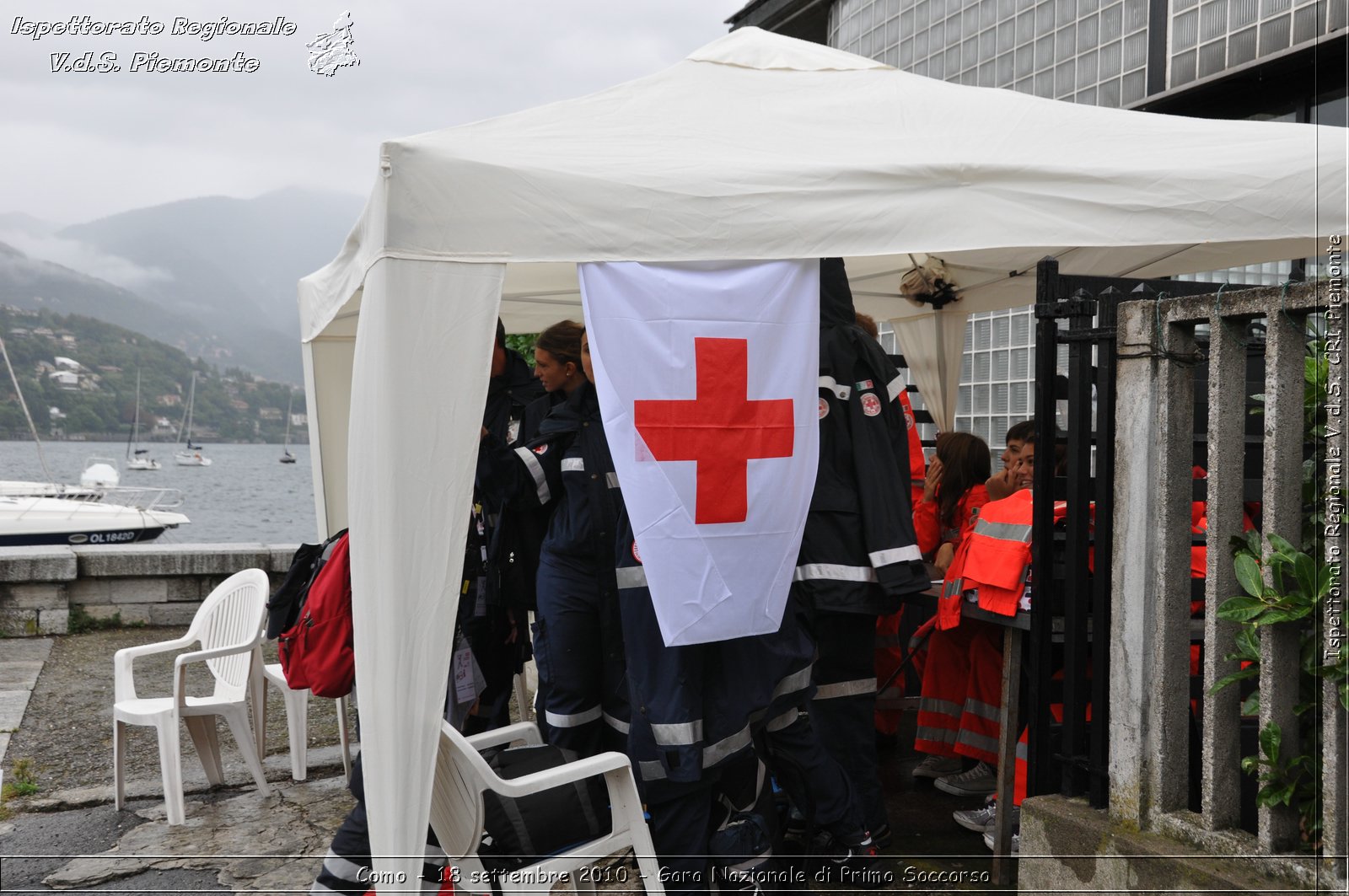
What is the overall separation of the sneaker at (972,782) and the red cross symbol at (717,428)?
1850 millimetres

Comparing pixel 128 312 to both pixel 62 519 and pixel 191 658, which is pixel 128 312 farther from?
pixel 191 658

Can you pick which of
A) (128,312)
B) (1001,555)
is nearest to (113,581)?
(1001,555)

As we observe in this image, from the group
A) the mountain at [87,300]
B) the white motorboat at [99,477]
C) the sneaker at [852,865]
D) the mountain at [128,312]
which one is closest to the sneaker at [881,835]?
the sneaker at [852,865]

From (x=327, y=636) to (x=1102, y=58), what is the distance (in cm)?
553

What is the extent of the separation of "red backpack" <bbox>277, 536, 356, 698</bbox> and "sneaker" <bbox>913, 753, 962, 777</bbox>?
234 centimetres

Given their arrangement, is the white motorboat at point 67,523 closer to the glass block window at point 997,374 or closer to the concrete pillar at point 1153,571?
the glass block window at point 997,374

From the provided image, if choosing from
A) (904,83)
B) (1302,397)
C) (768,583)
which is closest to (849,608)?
(768,583)

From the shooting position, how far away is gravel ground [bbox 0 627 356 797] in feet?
14.8

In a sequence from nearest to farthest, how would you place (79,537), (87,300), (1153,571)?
(1153,571) < (79,537) < (87,300)

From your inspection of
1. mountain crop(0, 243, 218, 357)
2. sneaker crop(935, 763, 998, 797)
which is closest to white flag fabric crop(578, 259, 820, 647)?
sneaker crop(935, 763, 998, 797)

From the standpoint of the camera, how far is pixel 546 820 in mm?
2537

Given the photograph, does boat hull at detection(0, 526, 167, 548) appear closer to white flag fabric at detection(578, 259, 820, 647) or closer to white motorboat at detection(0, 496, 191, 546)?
white motorboat at detection(0, 496, 191, 546)

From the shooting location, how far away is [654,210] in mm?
2773

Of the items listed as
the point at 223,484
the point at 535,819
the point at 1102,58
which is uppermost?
the point at 1102,58
